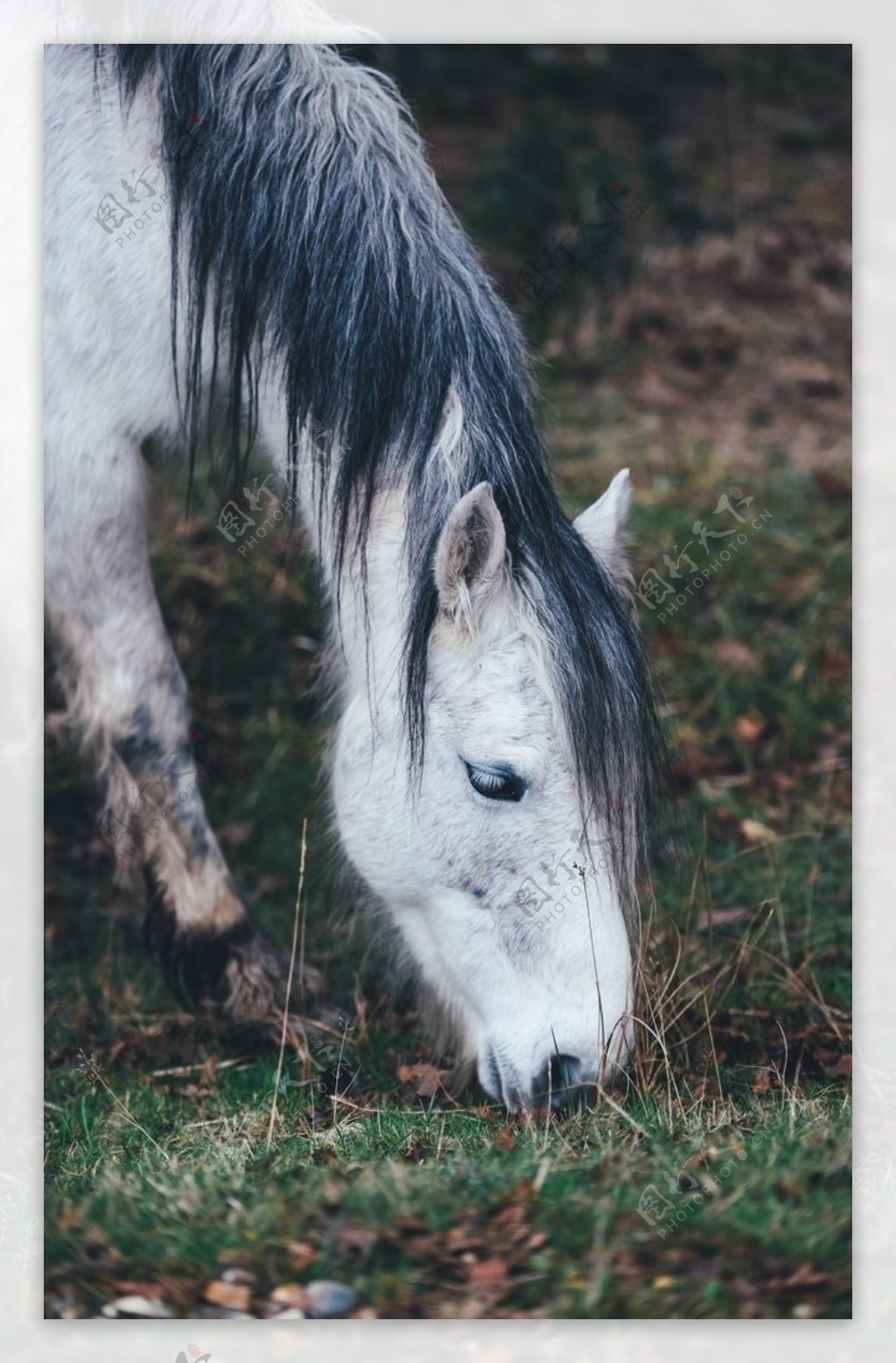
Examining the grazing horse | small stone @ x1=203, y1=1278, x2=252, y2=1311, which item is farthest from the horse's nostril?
small stone @ x1=203, y1=1278, x2=252, y2=1311

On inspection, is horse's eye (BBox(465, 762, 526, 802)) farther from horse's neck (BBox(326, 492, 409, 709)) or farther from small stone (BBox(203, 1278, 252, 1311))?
small stone (BBox(203, 1278, 252, 1311))

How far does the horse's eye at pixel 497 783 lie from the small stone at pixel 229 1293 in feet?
3.46

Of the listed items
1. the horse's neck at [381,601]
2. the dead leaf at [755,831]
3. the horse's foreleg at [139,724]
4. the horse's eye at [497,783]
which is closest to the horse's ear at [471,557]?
the horse's neck at [381,601]

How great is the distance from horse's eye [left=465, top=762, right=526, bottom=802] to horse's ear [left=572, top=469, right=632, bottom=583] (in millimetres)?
522

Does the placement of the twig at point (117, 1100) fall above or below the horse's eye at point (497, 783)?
below

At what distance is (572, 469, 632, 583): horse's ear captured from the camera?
10.5ft

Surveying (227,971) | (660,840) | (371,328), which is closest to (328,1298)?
(227,971)

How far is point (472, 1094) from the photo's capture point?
10.9 ft

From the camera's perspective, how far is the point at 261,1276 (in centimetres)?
288

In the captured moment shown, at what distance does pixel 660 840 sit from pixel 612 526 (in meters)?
1.00

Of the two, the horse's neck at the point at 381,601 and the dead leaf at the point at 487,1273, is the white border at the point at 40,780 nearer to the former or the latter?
the dead leaf at the point at 487,1273

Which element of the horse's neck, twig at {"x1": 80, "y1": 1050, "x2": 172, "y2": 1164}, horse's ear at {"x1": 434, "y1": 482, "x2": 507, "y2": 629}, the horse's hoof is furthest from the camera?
the horse's hoof

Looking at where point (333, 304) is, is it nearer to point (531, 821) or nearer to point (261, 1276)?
point (531, 821)

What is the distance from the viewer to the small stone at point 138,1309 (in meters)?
2.91
